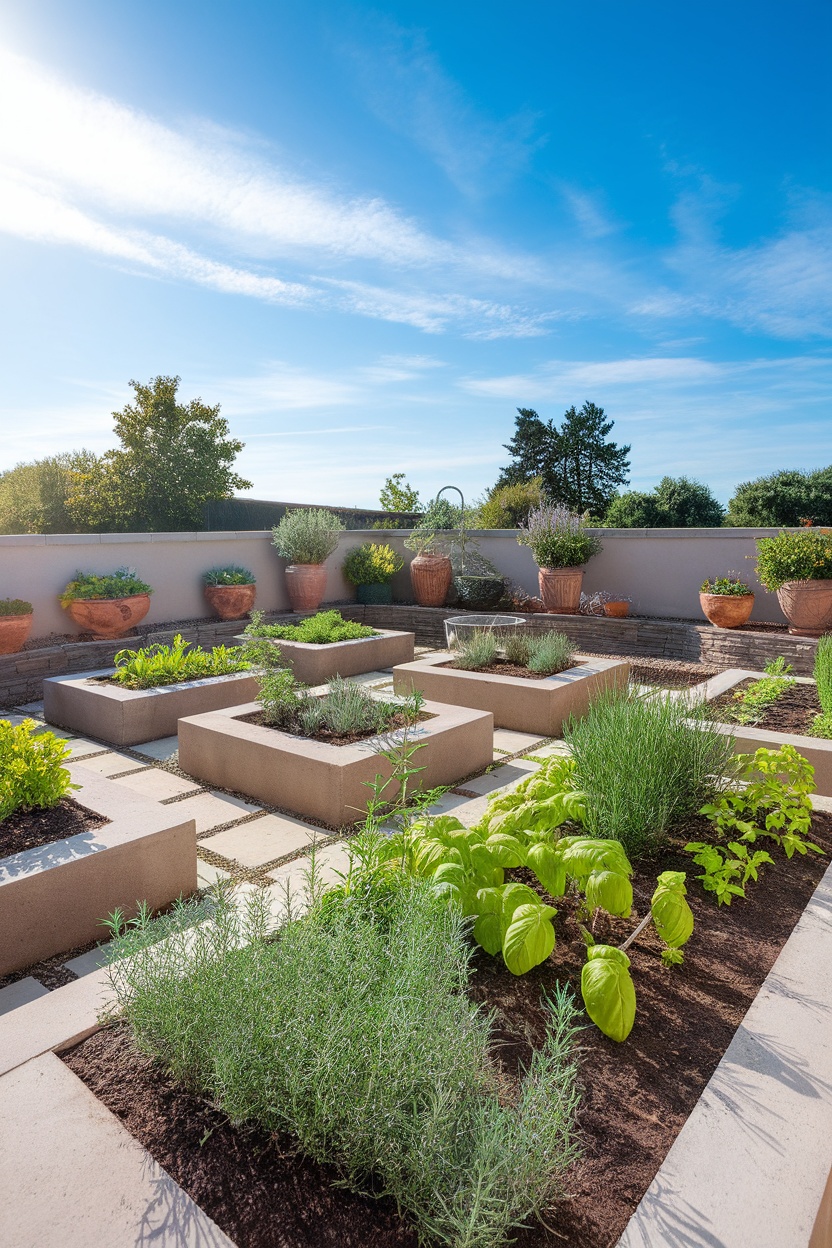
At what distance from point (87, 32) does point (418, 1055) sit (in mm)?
5479

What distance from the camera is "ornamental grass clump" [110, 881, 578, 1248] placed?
40.0 inches

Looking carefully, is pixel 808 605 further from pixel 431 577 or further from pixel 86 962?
pixel 86 962

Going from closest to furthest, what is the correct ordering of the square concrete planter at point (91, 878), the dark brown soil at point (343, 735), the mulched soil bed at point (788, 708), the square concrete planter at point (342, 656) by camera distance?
the square concrete planter at point (91, 878)
the dark brown soil at point (343, 735)
the mulched soil bed at point (788, 708)
the square concrete planter at point (342, 656)

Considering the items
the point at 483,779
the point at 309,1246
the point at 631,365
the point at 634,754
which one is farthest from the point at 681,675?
A: the point at 631,365

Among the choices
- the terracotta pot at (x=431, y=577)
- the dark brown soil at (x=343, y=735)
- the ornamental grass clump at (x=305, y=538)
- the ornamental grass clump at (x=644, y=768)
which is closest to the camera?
the ornamental grass clump at (x=644, y=768)

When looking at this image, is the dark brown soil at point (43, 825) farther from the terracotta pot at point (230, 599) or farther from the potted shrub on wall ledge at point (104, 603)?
the terracotta pot at point (230, 599)

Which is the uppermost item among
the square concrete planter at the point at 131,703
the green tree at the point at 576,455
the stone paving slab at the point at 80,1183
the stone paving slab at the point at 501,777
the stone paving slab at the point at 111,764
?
the green tree at the point at 576,455

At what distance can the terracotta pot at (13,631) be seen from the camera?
5980mm

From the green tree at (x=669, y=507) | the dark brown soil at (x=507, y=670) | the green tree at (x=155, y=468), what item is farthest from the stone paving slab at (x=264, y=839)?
the green tree at (x=669, y=507)

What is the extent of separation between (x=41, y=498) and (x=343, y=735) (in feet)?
57.0

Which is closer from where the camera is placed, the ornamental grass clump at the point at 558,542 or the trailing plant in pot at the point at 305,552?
the ornamental grass clump at the point at 558,542

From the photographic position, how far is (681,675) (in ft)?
20.9

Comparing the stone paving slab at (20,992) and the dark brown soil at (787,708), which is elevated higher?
the dark brown soil at (787,708)

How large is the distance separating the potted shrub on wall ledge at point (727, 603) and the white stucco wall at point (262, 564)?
0.67m
